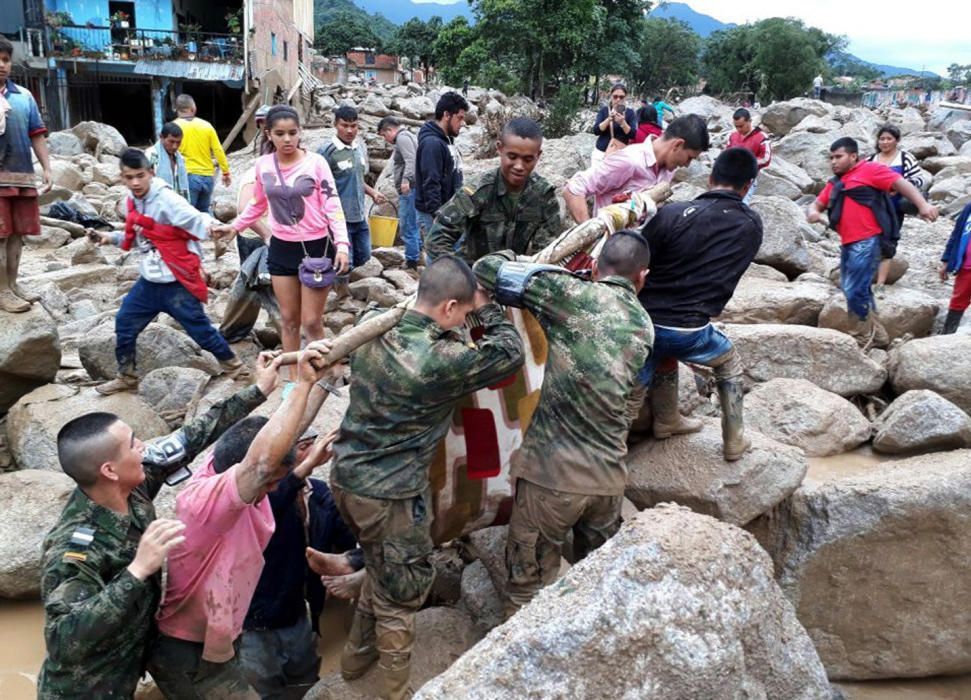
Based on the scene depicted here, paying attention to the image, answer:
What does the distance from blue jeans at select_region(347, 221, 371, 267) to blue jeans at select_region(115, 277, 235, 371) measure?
1817 mm

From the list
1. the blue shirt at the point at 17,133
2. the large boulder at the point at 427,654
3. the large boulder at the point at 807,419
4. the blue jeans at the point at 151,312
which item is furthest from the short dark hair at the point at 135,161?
the large boulder at the point at 807,419

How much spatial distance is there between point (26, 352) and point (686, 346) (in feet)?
14.9

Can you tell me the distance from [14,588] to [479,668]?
3.30 meters

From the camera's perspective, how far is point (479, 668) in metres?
1.90

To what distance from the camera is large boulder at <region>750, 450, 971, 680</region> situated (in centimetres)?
364

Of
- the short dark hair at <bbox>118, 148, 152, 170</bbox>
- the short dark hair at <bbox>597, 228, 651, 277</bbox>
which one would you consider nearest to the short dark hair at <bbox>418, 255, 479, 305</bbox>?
the short dark hair at <bbox>597, 228, 651, 277</bbox>

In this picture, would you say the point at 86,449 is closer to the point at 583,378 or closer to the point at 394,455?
the point at 394,455

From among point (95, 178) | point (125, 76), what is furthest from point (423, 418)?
point (125, 76)

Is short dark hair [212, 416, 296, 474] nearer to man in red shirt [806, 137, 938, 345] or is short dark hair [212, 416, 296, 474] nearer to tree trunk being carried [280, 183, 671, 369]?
tree trunk being carried [280, 183, 671, 369]

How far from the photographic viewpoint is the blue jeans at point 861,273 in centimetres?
657

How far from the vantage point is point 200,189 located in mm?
9305

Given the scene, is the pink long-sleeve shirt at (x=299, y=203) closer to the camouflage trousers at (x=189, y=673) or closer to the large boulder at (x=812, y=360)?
the camouflage trousers at (x=189, y=673)

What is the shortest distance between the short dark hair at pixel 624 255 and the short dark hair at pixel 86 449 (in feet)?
6.55

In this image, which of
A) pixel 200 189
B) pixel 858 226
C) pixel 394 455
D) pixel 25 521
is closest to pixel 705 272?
pixel 394 455
